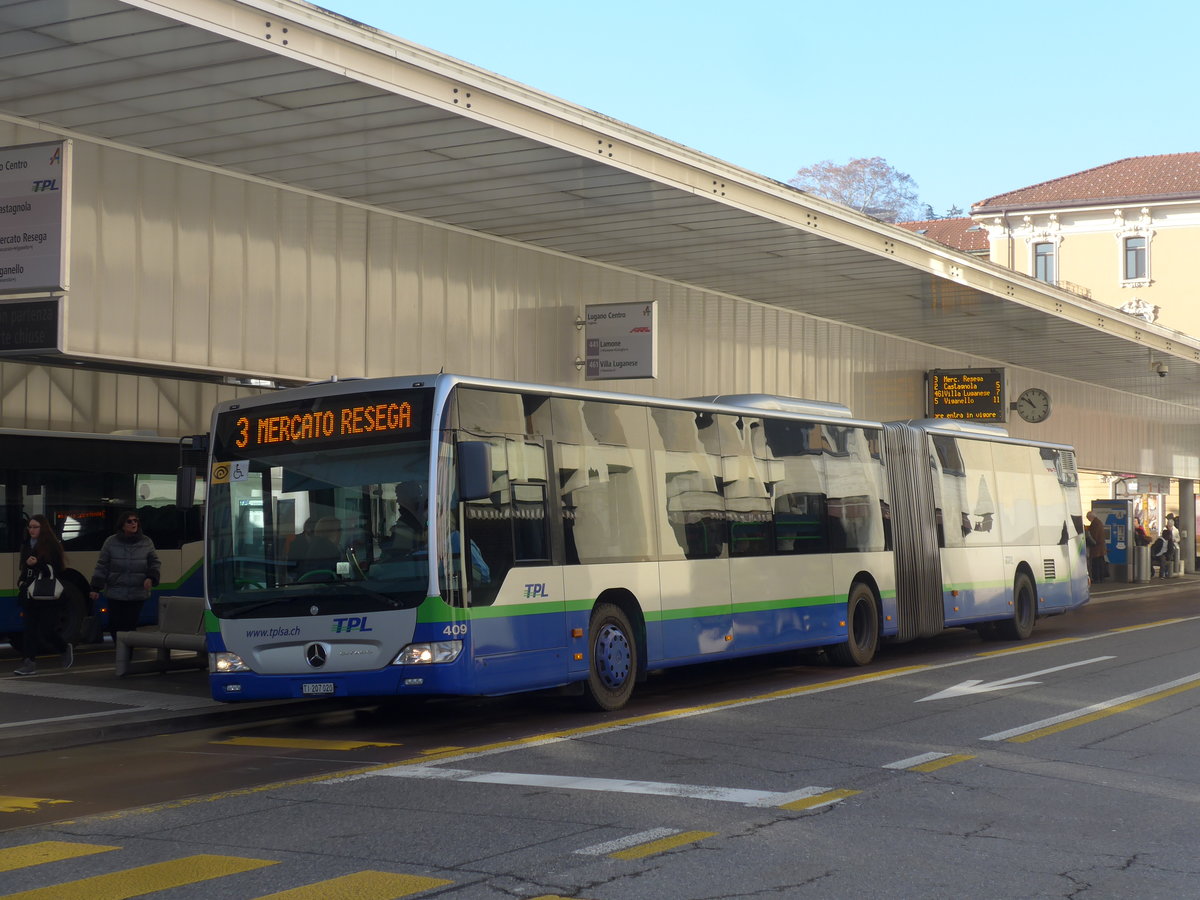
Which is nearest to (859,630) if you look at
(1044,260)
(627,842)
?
(627,842)

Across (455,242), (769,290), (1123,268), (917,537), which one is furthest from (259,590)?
(1123,268)

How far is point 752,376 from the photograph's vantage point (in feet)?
84.3

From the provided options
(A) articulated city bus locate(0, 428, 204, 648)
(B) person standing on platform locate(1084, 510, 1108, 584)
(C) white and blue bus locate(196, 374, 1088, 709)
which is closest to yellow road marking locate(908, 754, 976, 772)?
(C) white and blue bus locate(196, 374, 1088, 709)

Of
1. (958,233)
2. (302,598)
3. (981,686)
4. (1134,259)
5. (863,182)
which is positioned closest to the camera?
(302,598)

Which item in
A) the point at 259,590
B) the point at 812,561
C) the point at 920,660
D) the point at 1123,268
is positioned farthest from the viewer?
the point at 1123,268

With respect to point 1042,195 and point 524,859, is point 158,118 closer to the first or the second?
point 524,859

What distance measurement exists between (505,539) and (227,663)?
2.44m

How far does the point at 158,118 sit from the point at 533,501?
18.2 feet

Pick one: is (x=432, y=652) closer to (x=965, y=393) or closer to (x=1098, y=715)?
(x=1098, y=715)

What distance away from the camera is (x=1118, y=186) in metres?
68.9

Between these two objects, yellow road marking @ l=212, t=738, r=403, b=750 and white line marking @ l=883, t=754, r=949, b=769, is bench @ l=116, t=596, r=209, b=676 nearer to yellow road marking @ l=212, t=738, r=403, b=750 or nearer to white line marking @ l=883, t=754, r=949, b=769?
yellow road marking @ l=212, t=738, r=403, b=750

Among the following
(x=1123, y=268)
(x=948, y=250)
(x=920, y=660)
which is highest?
(x=1123, y=268)

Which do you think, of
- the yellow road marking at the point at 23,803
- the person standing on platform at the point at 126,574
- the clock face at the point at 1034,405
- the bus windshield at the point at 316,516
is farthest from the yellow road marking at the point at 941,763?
the clock face at the point at 1034,405

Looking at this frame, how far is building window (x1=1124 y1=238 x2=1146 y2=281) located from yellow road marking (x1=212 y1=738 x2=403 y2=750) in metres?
62.2
